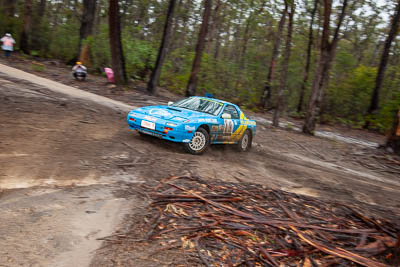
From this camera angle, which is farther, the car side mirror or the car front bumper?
the car side mirror

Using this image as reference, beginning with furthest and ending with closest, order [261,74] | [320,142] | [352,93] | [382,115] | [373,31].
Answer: [373,31]
[261,74]
[352,93]
[382,115]
[320,142]

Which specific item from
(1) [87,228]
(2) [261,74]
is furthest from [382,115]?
(1) [87,228]

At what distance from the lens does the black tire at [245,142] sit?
1052 centimetres

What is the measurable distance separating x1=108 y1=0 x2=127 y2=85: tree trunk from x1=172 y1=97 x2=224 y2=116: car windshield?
327 inches

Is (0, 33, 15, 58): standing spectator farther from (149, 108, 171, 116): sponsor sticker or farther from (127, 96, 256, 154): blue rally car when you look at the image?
(149, 108, 171, 116): sponsor sticker

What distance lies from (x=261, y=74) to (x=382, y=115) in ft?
29.9

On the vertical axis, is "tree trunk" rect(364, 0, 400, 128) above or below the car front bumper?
above

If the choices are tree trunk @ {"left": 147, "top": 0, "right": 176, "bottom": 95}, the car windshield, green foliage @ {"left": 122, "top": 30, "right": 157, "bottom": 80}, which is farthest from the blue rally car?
green foliage @ {"left": 122, "top": 30, "right": 157, "bottom": 80}

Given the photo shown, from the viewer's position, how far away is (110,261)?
3.57 m

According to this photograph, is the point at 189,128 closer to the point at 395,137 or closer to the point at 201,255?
the point at 201,255

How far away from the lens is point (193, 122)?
27.0ft

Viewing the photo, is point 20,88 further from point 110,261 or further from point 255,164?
point 110,261

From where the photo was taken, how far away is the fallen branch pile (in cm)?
396

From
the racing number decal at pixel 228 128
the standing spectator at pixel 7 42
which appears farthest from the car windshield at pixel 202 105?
the standing spectator at pixel 7 42
